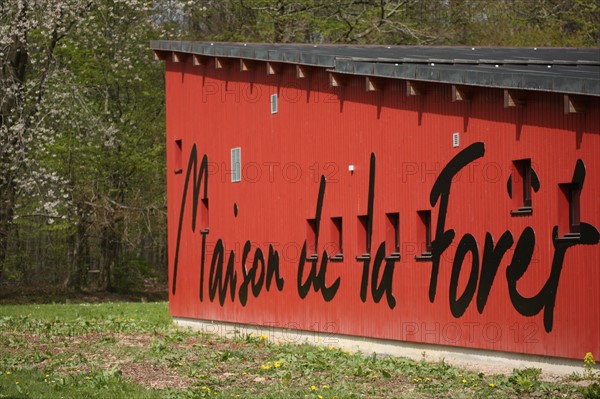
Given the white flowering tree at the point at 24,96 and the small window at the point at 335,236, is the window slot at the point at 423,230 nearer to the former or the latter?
the small window at the point at 335,236

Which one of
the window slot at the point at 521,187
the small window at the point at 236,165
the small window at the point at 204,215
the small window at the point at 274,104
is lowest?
the small window at the point at 204,215

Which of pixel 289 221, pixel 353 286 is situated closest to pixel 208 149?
pixel 289 221

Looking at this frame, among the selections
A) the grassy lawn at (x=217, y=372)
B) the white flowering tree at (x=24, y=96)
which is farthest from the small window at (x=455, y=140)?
the white flowering tree at (x=24, y=96)

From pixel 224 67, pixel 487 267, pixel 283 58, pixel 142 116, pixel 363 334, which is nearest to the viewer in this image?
pixel 487 267

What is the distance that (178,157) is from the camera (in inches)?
1195

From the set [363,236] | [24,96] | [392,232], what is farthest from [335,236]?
[24,96]

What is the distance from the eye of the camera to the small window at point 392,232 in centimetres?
2147

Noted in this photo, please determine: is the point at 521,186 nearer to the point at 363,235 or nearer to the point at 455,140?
the point at 455,140

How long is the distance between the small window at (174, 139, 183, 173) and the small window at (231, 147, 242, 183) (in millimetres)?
3015

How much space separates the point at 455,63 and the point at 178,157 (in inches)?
458

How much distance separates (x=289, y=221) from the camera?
2492cm

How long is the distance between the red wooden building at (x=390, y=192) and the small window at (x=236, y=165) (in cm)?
5

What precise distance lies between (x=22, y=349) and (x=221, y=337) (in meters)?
5.11

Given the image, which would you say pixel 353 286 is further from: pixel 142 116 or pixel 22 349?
pixel 142 116
